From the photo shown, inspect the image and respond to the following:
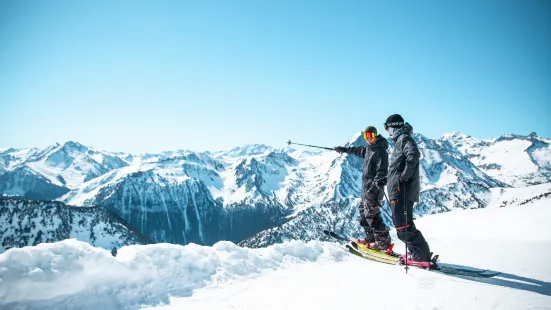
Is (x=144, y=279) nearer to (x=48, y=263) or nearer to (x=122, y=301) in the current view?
(x=122, y=301)

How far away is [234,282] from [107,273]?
2.84 m

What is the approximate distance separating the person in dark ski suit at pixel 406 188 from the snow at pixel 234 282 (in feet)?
2.21

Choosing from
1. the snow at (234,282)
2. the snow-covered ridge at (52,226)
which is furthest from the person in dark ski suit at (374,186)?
the snow-covered ridge at (52,226)

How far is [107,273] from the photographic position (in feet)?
20.2

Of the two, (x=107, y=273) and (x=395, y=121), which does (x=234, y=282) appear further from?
(x=395, y=121)

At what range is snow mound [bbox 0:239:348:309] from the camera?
532cm

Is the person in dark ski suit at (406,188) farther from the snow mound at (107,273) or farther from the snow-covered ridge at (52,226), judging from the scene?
the snow-covered ridge at (52,226)

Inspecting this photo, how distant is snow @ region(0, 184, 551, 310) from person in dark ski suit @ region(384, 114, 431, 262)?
Result: 674 mm

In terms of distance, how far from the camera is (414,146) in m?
8.02

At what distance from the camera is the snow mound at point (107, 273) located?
5324 millimetres

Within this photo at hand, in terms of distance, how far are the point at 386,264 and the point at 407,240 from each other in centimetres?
149

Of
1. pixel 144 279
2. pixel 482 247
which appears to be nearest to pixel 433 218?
pixel 482 247

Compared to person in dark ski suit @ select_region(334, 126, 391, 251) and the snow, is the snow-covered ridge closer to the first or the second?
the snow

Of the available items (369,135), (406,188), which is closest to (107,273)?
(406,188)
